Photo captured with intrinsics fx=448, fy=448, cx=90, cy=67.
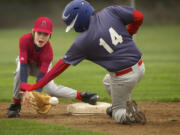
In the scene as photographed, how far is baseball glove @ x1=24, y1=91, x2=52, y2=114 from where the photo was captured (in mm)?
6340

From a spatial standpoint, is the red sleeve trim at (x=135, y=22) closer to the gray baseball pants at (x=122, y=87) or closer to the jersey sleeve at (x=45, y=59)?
the gray baseball pants at (x=122, y=87)

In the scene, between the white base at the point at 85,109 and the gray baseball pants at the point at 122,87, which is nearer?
the gray baseball pants at the point at 122,87

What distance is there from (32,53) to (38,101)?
0.85 meters

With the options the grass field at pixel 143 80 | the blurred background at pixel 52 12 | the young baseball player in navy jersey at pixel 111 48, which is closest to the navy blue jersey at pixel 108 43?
the young baseball player in navy jersey at pixel 111 48

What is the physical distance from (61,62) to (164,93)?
443cm

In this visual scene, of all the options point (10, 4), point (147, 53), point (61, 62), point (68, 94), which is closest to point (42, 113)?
point (68, 94)

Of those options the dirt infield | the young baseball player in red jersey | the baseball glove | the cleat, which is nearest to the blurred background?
the dirt infield

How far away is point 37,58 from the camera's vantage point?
704cm

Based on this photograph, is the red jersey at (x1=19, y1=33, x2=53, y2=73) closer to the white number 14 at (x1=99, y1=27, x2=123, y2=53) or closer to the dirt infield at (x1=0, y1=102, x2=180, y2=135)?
the dirt infield at (x1=0, y1=102, x2=180, y2=135)

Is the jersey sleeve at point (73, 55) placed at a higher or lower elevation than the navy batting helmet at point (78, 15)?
lower

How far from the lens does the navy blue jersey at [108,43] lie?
5.85 meters

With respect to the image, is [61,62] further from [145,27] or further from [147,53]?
[145,27]

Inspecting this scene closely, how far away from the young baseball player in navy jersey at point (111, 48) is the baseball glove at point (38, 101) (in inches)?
7.1

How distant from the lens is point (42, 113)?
272 inches
